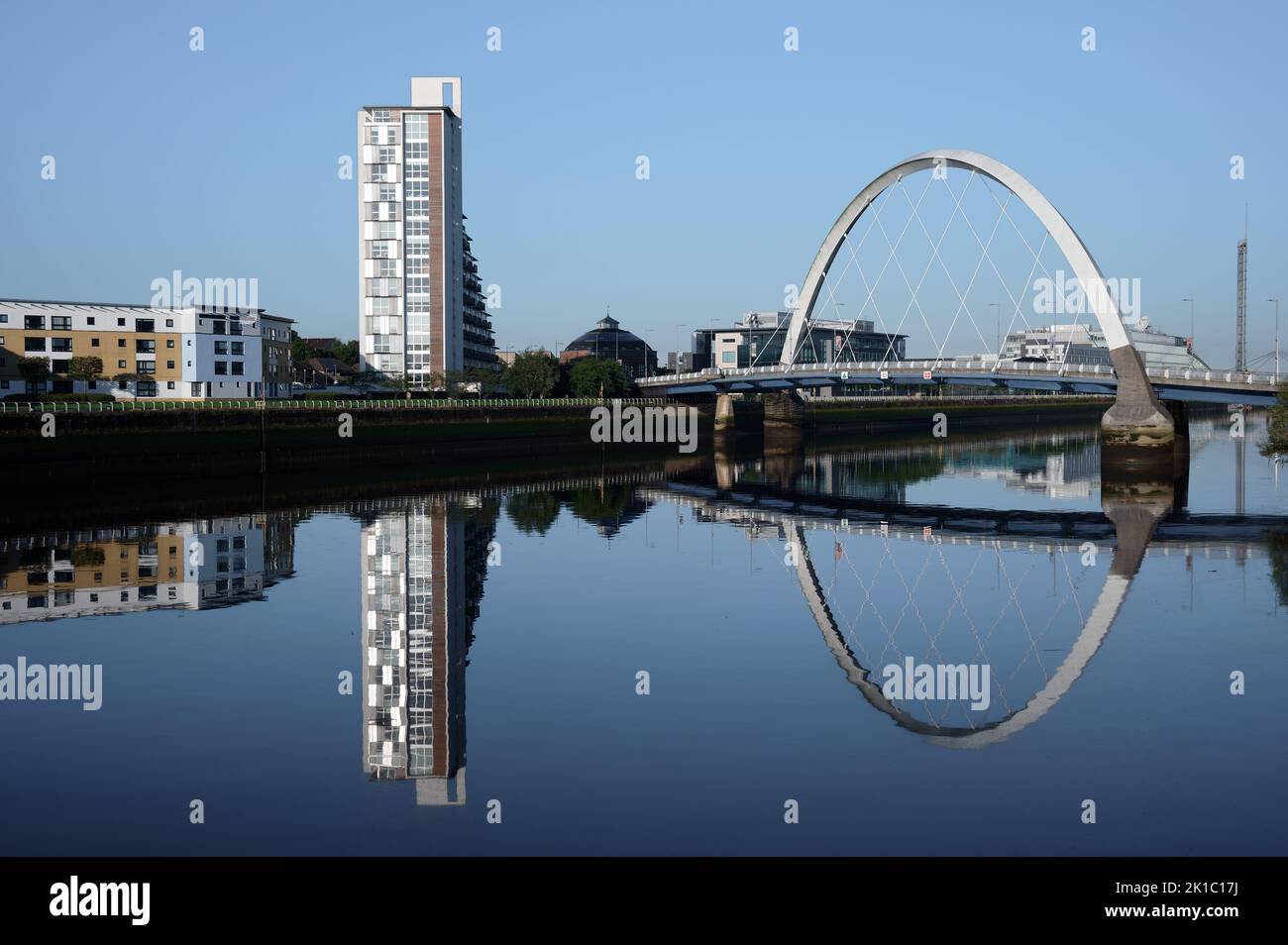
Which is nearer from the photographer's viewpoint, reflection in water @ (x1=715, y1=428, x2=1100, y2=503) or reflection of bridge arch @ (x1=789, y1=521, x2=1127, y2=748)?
reflection of bridge arch @ (x1=789, y1=521, x2=1127, y2=748)

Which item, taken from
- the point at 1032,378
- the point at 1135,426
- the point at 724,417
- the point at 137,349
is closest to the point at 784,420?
the point at 724,417

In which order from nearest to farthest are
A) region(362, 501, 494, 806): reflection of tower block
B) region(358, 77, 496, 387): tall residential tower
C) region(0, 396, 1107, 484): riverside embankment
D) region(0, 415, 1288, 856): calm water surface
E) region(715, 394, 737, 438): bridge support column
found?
region(0, 415, 1288, 856): calm water surface < region(362, 501, 494, 806): reflection of tower block < region(0, 396, 1107, 484): riverside embankment < region(358, 77, 496, 387): tall residential tower < region(715, 394, 737, 438): bridge support column

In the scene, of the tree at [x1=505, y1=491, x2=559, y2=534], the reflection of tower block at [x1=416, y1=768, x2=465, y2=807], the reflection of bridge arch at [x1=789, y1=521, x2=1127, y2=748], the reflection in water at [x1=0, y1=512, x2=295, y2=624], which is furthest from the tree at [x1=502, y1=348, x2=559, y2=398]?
the reflection of tower block at [x1=416, y1=768, x2=465, y2=807]

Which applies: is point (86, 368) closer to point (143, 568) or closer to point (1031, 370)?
point (143, 568)

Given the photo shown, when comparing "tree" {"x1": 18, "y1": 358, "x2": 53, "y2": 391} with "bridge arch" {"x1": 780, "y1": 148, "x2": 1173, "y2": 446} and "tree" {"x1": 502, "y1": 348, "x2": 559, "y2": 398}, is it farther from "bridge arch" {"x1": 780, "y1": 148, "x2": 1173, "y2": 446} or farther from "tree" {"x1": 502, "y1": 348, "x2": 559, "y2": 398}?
"bridge arch" {"x1": 780, "y1": 148, "x2": 1173, "y2": 446}

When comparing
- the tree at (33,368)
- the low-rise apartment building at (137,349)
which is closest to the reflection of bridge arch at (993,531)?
the low-rise apartment building at (137,349)

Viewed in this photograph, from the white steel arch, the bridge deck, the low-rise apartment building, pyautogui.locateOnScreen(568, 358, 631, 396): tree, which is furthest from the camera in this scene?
pyautogui.locateOnScreen(568, 358, 631, 396): tree

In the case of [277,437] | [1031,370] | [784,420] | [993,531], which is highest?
[1031,370]
